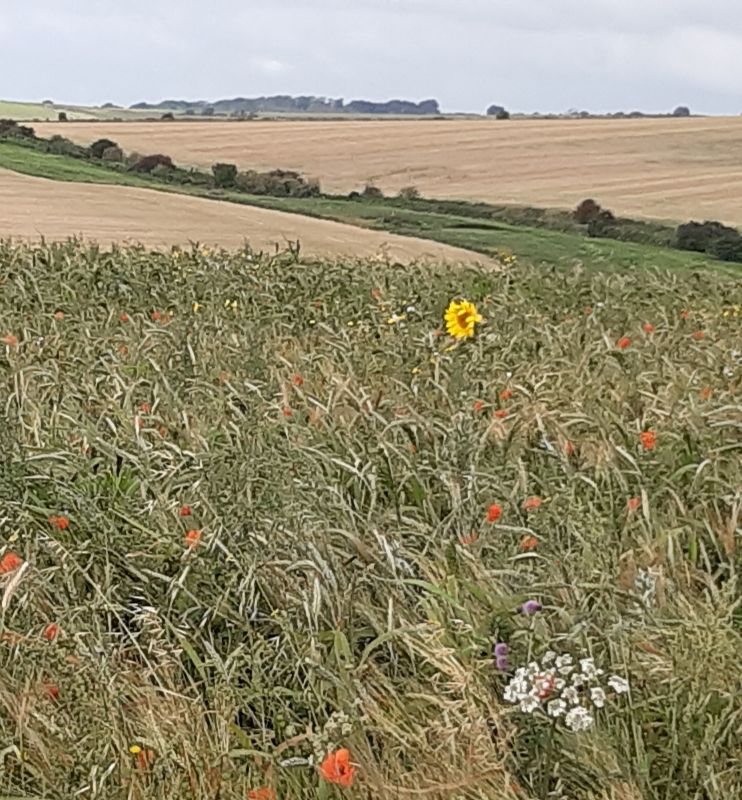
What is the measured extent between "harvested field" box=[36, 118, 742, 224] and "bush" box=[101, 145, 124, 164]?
3.65ft

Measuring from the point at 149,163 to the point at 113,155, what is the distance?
2216 millimetres

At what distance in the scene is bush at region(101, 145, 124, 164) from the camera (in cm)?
3209

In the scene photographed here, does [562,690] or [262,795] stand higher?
[562,690]

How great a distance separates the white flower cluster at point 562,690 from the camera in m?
1.78

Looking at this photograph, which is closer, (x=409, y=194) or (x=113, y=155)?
(x=409, y=194)

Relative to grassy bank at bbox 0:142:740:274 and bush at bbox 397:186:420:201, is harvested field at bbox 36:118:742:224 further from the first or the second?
grassy bank at bbox 0:142:740:274

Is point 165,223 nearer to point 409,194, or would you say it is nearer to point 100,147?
point 409,194

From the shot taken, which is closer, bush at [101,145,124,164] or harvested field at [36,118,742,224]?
harvested field at [36,118,742,224]

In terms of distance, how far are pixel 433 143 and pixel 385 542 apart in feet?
120

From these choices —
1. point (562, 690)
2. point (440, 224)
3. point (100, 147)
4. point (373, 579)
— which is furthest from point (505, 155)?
point (562, 690)

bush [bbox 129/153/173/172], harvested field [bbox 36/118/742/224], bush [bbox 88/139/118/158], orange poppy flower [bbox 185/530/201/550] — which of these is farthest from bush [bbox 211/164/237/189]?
orange poppy flower [bbox 185/530/201/550]

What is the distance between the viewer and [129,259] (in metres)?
7.31

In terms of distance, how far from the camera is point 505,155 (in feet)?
113

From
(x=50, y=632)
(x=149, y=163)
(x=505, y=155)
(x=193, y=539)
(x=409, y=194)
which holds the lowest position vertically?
(x=409, y=194)
